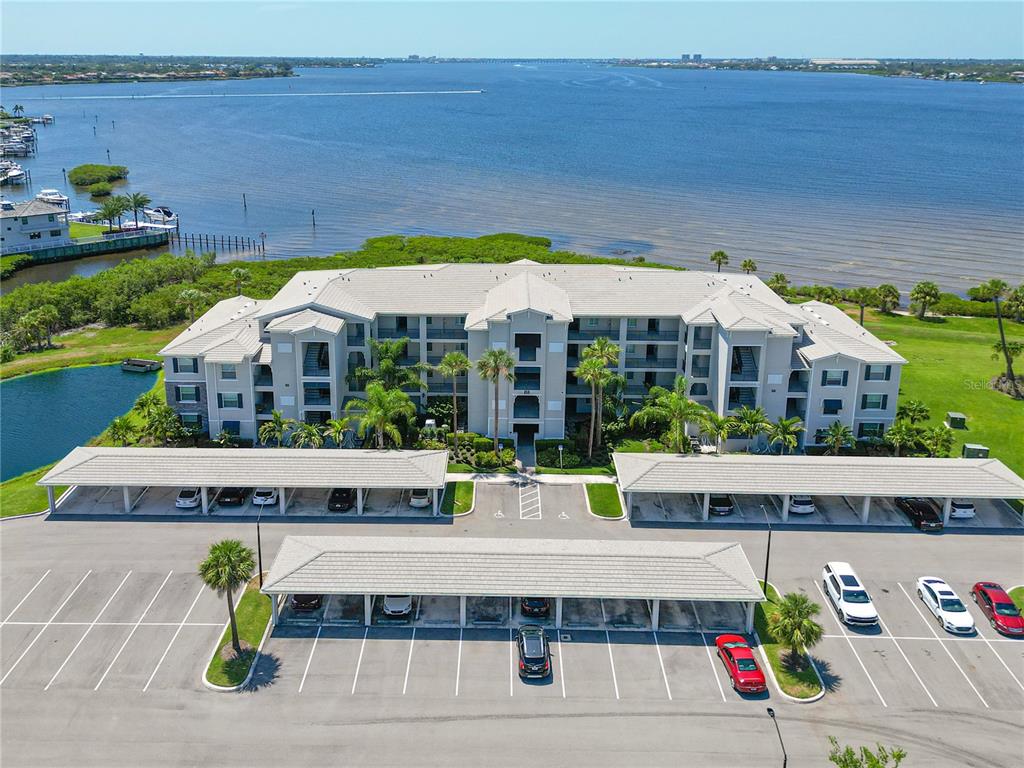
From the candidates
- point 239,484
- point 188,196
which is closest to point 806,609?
point 239,484

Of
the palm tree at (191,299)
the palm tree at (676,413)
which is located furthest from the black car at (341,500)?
the palm tree at (191,299)

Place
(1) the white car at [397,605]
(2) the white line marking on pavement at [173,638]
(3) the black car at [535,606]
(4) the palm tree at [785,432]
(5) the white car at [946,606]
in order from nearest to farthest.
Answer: (2) the white line marking on pavement at [173,638]
(5) the white car at [946,606]
(1) the white car at [397,605]
(3) the black car at [535,606]
(4) the palm tree at [785,432]

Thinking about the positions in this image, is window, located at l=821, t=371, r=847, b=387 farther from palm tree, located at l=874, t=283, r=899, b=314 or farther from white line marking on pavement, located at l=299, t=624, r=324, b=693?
palm tree, located at l=874, t=283, r=899, b=314

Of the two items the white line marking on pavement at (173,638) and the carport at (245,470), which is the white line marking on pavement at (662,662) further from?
the white line marking on pavement at (173,638)

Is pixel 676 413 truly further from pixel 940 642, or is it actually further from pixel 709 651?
pixel 940 642

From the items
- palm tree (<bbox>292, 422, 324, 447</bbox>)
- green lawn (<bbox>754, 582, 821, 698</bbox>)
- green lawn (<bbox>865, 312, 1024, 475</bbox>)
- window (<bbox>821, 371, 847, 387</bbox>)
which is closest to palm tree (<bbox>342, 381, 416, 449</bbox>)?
palm tree (<bbox>292, 422, 324, 447</bbox>)

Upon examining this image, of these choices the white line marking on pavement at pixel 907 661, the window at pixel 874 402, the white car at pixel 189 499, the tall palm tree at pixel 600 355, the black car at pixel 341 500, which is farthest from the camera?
the window at pixel 874 402

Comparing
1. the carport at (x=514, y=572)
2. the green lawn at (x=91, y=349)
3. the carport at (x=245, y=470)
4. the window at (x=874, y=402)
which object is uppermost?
the window at (x=874, y=402)
